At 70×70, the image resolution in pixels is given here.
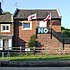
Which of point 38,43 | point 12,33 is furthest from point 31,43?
point 12,33

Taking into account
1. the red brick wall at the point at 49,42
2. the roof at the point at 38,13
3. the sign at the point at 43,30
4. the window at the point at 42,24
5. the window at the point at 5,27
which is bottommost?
the red brick wall at the point at 49,42

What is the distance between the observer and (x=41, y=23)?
182ft

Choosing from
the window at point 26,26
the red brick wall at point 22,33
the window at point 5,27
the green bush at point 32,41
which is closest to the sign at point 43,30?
the green bush at point 32,41

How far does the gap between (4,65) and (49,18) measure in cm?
2547

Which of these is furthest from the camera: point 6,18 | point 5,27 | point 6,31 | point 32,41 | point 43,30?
point 6,18

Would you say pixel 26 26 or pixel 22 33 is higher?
pixel 26 26

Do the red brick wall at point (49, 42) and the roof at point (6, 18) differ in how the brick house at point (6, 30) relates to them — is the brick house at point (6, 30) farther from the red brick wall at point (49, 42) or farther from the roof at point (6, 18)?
the red brick wall at point (49, 42)

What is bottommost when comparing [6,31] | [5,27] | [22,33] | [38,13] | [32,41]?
[32,41]

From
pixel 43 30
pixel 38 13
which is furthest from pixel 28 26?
pixel 43 30

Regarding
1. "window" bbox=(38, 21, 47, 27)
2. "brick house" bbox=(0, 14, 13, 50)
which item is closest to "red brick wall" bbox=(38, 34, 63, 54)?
"window" bbox=(38, 21, 47, 27)

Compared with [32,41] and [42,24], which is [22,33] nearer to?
[32,41]

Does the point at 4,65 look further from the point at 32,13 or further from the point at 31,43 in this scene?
the point at 32,13

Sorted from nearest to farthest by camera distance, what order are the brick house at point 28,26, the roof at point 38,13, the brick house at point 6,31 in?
the brick house at point 6,31, the brick house at point 28,26, the roof at point 38,13

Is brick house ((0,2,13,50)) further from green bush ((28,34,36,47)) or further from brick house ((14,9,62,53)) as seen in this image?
green bush ((28,34,36,47))
